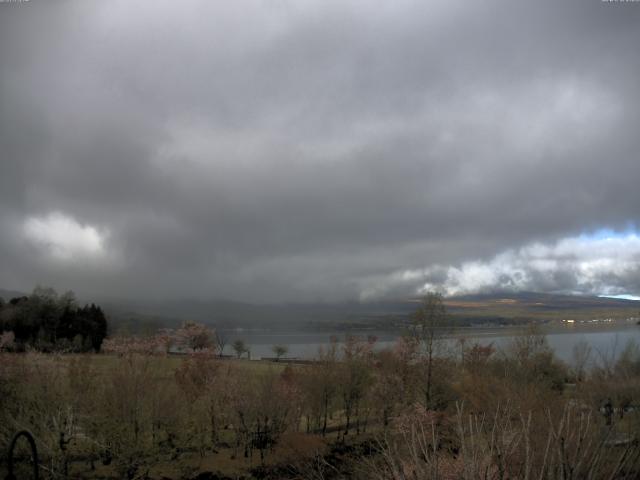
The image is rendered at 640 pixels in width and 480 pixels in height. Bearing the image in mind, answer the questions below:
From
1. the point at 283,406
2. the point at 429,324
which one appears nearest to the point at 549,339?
the point at 429,324

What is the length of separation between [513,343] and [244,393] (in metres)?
42.5

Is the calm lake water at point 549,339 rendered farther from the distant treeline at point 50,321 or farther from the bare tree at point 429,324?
the distant treeline at point 50,321

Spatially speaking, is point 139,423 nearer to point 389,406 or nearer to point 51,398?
point 51,398

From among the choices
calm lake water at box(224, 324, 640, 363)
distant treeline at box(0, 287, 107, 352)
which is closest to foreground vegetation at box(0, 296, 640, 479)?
calm lake water at box(224, 324, 640, 363)

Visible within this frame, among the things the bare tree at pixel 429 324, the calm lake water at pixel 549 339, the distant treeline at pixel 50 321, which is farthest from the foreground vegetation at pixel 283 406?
the distant treeline at pixel 50 321

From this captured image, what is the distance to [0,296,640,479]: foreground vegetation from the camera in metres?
31.8

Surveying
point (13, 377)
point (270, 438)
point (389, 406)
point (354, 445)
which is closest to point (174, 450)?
point (270, 438)

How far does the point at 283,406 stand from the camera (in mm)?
43656

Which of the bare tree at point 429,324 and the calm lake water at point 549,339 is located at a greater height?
the bare tree at point 429,324

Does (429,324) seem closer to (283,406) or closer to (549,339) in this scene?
(283,406)

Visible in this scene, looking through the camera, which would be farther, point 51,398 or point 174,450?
point 174,450

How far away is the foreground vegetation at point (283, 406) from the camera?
104 feet

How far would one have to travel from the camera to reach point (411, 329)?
5541 centimetres

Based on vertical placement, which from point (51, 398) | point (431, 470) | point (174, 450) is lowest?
point (174, 450)
